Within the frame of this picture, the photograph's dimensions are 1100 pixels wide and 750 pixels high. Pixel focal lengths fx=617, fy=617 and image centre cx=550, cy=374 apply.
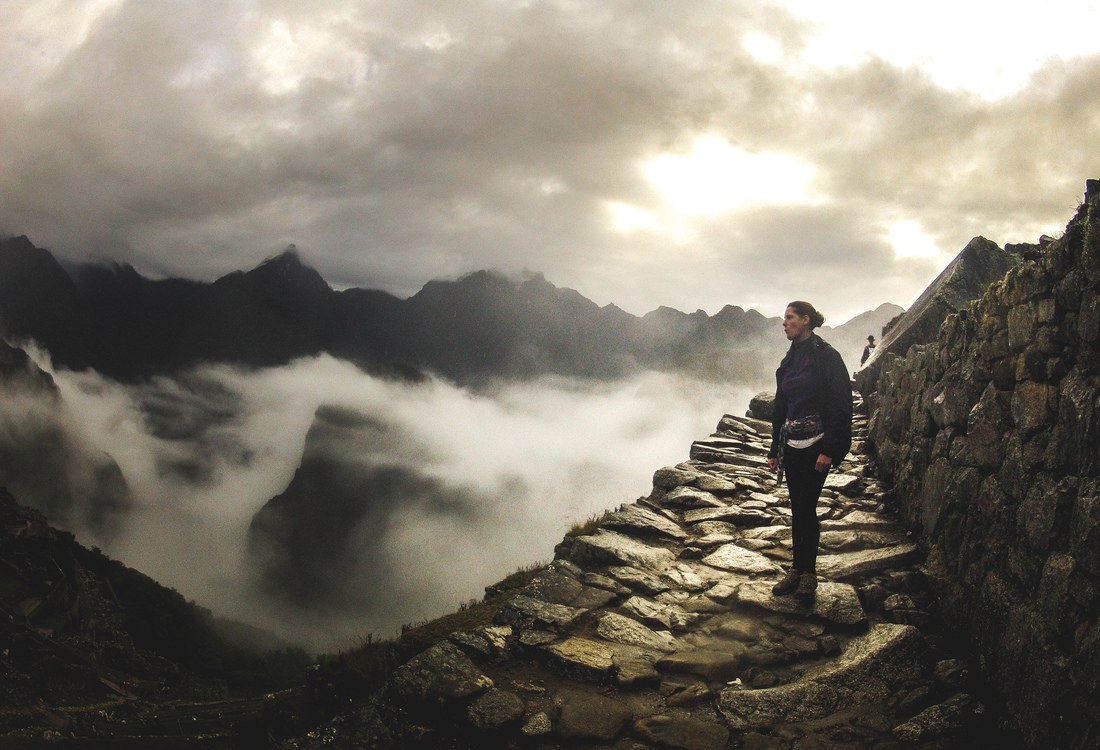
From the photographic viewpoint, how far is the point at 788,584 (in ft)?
23.1

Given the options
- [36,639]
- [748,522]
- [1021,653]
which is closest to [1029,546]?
[1021,653]

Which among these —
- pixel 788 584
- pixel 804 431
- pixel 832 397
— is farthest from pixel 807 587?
pixel 832 397

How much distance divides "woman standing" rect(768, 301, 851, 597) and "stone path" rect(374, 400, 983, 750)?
40 centimetres

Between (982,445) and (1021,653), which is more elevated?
(982,445)

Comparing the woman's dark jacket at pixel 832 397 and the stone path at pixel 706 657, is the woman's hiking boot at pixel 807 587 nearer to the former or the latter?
the stone path at pixel 706 657

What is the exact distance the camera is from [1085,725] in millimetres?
3855

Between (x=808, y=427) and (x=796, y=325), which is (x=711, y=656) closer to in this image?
(x=808, y=427)

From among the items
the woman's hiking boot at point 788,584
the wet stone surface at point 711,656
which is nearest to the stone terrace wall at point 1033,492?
the wet stone surface at point 711,656

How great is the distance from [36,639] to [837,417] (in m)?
238

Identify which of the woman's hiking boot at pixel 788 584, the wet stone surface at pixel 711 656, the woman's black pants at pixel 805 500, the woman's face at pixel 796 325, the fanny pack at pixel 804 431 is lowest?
the wet stone surface at pixel 711 656

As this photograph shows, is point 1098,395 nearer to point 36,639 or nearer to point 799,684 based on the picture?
point 799,684

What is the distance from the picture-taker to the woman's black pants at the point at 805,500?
699 cm

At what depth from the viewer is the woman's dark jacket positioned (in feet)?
22.2

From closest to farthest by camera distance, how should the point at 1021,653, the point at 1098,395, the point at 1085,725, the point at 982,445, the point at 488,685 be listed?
the point at 1085,725 → the point at 1098,395 → the point at 1021,653 → the point at 488,685 → the point at 982,445
